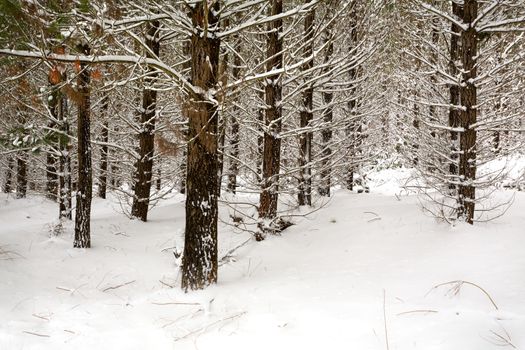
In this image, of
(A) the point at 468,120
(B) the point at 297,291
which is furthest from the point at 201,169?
(A) the point at 468,120

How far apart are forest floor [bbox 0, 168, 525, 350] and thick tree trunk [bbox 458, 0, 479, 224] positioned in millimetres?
419

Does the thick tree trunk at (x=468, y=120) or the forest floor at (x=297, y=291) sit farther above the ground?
the thick tree trunk at (x=468, y=120)

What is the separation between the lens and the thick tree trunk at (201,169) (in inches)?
199

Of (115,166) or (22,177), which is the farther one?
(22,177)

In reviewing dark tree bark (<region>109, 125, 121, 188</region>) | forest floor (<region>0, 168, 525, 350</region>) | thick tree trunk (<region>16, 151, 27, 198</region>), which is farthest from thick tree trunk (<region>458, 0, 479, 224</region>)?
thick tree trunk (<region>16, 151, 27, 198</region>)

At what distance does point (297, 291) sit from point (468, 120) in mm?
4223

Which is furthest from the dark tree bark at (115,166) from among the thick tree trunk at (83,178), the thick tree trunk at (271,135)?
the thick tree trunk at (271,135)

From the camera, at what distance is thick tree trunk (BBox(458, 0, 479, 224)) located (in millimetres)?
6516

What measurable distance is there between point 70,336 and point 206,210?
6.73ft

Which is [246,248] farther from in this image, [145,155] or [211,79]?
[145,155]

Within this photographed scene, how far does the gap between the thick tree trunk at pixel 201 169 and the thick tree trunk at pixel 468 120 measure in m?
4.24

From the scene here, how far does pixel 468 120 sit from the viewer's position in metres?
6.57

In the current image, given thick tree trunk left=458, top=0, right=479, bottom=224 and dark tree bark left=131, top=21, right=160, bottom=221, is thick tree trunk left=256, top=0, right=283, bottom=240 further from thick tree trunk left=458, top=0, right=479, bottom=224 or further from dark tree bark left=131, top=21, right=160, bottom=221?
dark tree bark left=131, top=21, right=160, bottom=221

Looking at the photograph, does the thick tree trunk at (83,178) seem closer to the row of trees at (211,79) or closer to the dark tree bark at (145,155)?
the row of trees at (211,79)
